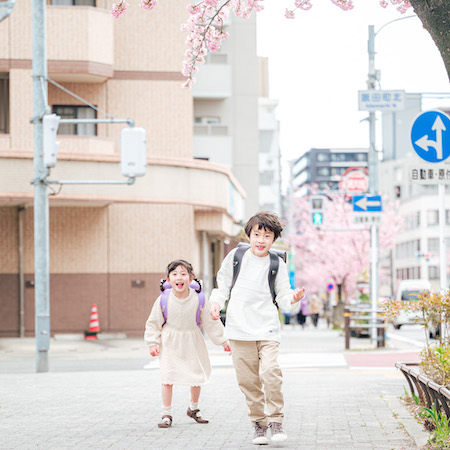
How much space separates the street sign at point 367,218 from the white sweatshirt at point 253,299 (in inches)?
579

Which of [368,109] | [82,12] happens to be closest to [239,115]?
[82,12]

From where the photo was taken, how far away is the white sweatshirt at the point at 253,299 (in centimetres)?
683

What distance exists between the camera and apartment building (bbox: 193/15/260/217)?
115 ft

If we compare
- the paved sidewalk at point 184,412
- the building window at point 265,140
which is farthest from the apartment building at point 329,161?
the paved sidewalk at point 184,412

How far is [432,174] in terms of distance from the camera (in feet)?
31.0

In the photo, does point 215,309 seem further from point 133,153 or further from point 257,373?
point 133,153

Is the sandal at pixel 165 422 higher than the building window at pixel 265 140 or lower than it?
lower

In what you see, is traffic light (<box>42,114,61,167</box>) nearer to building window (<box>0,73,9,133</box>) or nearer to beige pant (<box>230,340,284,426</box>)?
beige pant (<box>230,340,284,426</box>)

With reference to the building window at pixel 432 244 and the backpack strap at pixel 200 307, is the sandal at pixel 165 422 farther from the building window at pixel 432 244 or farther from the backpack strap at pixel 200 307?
the building window at pixel 432 244

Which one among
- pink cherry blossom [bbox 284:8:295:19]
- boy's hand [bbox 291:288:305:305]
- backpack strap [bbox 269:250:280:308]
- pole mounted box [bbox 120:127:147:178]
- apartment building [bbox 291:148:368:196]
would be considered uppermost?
apartment building [bbox 291:148:368:196]

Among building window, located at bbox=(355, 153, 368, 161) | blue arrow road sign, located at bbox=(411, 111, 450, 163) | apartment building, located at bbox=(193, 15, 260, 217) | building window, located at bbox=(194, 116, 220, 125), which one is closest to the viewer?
blue arrow road sign, located at bbox=(411, 111, 450, 163)

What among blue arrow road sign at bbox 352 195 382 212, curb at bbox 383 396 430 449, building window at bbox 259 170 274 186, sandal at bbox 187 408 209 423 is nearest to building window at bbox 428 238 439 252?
building window at bbox 259 170 274 186

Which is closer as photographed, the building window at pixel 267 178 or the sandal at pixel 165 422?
the sandal at pixel 165 422

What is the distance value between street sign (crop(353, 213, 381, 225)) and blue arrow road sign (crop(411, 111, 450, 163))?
1197cm
